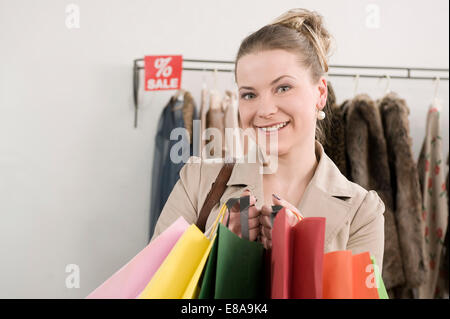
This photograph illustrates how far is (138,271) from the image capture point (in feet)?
0.82

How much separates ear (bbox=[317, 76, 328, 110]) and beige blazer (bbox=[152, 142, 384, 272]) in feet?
0.18

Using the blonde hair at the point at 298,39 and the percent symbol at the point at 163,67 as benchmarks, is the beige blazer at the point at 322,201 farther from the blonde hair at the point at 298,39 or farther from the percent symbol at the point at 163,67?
the percent symbol at the point at 163,67

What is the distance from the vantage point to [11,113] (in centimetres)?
82

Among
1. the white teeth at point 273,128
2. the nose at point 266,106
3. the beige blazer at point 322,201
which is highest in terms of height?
the nose at point 266,106

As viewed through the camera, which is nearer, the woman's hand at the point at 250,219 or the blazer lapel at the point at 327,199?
the woman's hand at the point at 250,219

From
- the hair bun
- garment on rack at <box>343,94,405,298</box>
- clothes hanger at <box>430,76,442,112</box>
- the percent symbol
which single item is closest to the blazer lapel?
the hair bun

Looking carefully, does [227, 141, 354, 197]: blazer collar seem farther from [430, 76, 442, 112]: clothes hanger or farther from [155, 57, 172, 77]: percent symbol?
[430, 76, 442, 112]: clothes hanger

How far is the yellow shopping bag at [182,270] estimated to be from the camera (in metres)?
0.22

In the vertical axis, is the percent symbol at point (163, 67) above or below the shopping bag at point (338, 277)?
above

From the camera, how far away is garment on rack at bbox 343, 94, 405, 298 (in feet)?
3.15

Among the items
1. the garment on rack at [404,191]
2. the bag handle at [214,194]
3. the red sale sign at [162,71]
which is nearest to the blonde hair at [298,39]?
the bag handle at [214,194]

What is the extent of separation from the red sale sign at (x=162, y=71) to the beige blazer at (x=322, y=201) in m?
0.19
